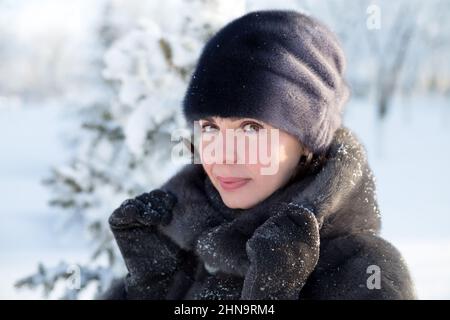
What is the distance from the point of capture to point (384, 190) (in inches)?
461

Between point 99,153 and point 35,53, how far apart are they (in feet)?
73.3

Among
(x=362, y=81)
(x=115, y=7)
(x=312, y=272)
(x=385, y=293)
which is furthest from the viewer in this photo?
(x=362, y=81)

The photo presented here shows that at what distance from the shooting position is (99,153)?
4188 millimetres

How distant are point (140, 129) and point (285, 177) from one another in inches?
72.6

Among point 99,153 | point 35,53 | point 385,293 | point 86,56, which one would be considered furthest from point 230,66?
point 35,53

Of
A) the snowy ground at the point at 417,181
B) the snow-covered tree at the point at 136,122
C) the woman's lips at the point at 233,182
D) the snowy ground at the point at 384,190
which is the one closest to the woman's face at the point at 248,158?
the woman's lips at the point at 233,182

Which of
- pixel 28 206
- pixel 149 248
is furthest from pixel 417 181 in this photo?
pixel 149 248

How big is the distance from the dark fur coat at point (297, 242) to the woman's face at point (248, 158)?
0.15ft

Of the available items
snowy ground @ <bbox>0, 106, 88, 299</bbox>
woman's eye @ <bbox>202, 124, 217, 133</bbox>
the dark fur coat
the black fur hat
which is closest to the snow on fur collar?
the dark fur coat

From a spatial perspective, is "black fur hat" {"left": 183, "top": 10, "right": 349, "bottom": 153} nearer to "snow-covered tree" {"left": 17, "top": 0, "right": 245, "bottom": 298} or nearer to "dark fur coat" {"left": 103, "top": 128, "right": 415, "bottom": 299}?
"dark fur coat" {"left": 103, "top": 128, "right": 415, "bottom": 299}

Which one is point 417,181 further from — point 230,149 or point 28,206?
point 230,149

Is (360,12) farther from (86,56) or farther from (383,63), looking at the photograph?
(383,63)

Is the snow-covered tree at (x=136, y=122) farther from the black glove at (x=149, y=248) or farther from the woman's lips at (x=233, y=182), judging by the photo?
the woman's lips at (x=233, y=182)

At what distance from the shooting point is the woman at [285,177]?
1.42m
